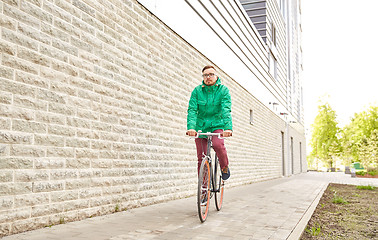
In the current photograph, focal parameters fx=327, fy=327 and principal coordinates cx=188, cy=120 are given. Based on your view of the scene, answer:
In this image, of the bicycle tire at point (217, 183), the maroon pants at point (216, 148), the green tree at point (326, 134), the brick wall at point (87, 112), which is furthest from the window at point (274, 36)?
the green tree at point (326, 134)

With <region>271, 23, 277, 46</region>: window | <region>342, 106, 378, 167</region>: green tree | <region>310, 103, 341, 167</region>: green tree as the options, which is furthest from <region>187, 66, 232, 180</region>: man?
<region>310, 103, 341, 167</region>: green tree

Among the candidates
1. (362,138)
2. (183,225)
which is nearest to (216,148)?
(183,225)

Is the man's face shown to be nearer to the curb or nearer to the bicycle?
the bicycle

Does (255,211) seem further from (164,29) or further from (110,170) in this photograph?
(164,29)

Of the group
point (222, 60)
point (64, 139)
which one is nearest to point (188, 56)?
point (222, 60)

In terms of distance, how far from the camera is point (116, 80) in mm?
4988

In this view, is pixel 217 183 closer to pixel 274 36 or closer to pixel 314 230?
pixel 314 230

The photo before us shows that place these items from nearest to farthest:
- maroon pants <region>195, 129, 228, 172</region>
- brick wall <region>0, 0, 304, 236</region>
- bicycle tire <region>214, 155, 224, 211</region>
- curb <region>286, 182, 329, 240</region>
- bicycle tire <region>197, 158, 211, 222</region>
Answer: brick wall <region>0, 0, 304, 236</region>, curb <region>286, 182, 329, 240</region>, bicycle tire <region>197, 158, 211, 222</region>, maroon pants <region>195, 129, 228, 172</region>, bicycle tire <region>214, 155, 224, 211</region>

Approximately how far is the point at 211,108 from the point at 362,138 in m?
40.8

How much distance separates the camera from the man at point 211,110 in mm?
4605

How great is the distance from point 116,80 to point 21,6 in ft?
5.80

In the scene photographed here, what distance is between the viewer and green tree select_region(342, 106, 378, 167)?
37219mm

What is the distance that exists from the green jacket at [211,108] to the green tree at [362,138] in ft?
118

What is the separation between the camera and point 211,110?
4.69 metres
